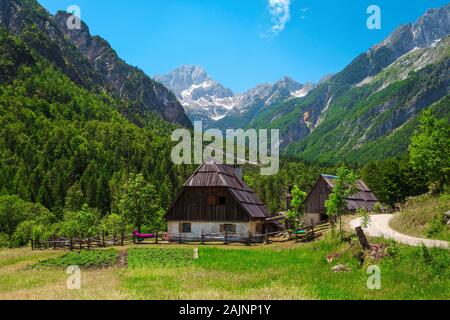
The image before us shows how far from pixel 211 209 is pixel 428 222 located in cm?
2941

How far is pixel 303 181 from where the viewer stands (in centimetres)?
19038

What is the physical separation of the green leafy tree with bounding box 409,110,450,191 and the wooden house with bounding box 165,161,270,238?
24224 mm

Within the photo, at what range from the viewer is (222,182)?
5791 cm

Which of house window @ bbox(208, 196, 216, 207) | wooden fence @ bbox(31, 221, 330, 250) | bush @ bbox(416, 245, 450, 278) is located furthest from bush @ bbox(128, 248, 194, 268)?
bush @ bbox(416, 245, 450, 278)

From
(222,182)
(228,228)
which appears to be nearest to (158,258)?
(228,228)

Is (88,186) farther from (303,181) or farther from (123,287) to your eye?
(123,287)

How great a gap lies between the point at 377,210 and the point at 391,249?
52822mm

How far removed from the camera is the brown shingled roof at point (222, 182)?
189 feet

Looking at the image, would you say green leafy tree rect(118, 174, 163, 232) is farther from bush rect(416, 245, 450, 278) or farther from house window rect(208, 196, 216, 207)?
bush rect(416, 245, 450, 278)

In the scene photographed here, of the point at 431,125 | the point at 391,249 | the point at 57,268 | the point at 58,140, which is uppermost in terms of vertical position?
the point at 58,140

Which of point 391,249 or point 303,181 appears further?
point 303,181

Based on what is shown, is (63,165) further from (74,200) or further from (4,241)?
(4,241)

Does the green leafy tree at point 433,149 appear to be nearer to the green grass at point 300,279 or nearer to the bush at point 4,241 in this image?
the green grass at point 300,279
